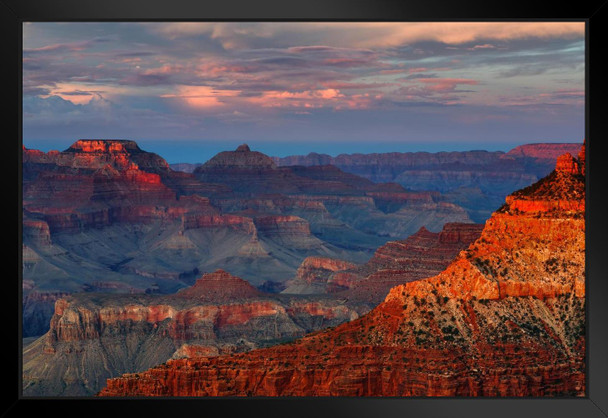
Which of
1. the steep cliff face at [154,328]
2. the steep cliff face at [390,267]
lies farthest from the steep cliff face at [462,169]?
the steep cliff face at [154,328]

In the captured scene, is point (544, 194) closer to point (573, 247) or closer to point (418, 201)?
point (573, 247)

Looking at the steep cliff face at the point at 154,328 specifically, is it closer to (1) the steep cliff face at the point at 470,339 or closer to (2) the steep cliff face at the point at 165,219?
(2) the steep cliff face at the point at 165,219

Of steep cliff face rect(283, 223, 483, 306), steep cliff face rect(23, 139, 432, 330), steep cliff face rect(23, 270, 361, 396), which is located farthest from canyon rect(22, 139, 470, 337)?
steep cliff face rect(23, 270, 361, 396)

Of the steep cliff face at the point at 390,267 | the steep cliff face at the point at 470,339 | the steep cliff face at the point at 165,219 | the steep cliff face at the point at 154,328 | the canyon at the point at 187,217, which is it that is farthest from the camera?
the steep cliff face at the point at 165,219

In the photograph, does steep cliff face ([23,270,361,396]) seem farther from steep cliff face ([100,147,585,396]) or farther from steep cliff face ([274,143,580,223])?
steep cliff face ([274,143,580,223])

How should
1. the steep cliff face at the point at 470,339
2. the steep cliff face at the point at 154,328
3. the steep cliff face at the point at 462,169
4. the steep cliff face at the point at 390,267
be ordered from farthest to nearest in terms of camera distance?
the steep cliff face at the point at 462,169, the steep cliff face at the point at 390,267, the steep cliff face at the point at 154,328, the steep cliff face at the point at 470,339

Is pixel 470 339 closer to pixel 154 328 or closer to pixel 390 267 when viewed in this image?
pixel 154 328

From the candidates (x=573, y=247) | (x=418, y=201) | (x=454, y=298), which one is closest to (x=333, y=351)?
(x=454, y=298)

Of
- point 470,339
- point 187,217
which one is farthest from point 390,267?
point 187,217
